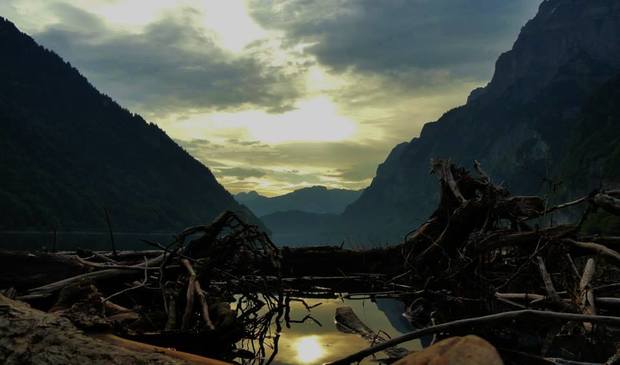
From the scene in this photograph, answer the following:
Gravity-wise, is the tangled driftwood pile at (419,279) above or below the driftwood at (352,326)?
above

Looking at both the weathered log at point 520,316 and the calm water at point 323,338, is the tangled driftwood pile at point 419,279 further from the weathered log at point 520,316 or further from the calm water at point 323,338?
the weathered log at point 520,316

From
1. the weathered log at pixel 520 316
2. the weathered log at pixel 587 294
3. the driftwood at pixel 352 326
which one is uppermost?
the weathered log at pixel 520 316

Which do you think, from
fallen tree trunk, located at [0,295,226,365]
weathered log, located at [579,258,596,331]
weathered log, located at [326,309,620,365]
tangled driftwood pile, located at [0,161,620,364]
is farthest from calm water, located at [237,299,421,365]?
weathered log, located at [326,309,620,365]

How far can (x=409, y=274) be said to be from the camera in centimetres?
696

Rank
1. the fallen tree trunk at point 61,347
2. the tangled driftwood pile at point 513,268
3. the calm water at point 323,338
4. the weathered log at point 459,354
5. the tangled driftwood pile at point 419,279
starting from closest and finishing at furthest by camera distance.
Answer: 1. the weathered log at point 459,354
2. the fallen tree trunk at point 61,347
3. the tangled driftwood pile at point 513,268
4. the tangled driftwood pile at point 419,279
5. the calm water at point 323,338

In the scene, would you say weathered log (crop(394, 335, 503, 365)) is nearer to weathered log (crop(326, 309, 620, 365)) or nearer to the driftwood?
weathered log (crop(326, 309, 620, 365))

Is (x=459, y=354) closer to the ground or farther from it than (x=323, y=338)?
farther from it

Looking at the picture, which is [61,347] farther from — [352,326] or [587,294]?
[352,326]

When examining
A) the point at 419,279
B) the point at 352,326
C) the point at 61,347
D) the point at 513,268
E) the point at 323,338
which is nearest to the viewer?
the point at 61,347

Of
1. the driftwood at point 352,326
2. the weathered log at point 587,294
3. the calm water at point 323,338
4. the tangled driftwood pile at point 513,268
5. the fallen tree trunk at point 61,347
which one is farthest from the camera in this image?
the driftwood at point 352,326

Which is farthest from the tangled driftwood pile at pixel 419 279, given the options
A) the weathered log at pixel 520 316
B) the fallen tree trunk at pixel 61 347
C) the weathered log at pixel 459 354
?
the weathered log at pixel 459 354

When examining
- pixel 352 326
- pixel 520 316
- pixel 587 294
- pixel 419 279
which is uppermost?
pixel 520 316

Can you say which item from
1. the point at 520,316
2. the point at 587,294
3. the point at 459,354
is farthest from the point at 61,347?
the point at 587,294

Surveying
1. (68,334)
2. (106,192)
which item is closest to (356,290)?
(68,334)
